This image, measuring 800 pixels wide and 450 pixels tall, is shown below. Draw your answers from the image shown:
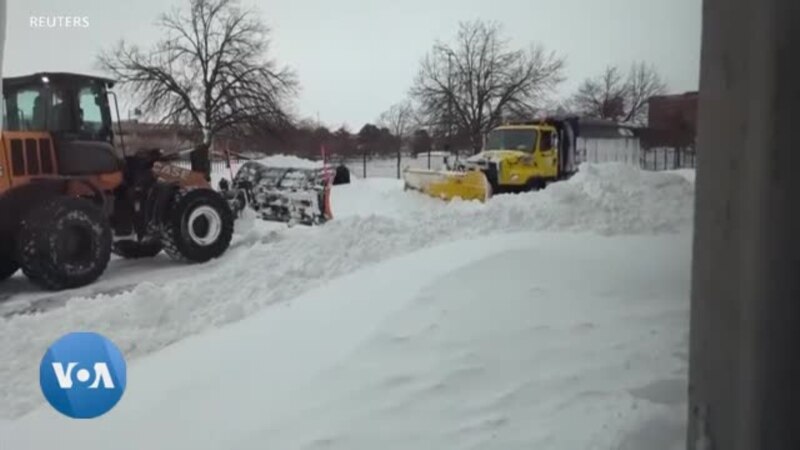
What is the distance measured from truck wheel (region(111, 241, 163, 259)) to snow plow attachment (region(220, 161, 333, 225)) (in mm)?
491

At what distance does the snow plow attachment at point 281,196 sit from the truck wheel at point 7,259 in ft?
2.95

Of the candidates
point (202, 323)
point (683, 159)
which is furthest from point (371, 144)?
point (202, 323)

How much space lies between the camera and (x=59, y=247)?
2.77 metres

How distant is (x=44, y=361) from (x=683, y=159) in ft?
4.45

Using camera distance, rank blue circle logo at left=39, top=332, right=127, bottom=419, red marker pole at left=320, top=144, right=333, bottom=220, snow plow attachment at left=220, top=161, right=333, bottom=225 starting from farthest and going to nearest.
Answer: snow plow attachment at left=220, top=161, right=333, bottom=225, red marker pole at left=320, top=144, right=333, bottom=220, blue circle logo at left=39, top=332, right=127, bottom=419

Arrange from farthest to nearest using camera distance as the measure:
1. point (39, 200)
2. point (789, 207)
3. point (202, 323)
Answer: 1. point (39, 200)
2. point (202, 323)
3. point (789, 207)

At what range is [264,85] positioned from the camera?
1484 millimetres

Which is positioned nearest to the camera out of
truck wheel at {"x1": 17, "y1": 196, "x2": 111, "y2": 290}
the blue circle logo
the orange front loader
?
the blue circle logo

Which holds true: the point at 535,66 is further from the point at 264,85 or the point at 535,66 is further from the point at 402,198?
the point at 402,198

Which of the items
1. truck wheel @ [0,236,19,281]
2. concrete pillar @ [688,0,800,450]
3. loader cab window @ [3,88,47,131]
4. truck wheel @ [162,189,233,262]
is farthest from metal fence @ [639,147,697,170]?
truck wheel @ [162,189,233,262]

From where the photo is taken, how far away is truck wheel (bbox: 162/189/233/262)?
12.4 feet

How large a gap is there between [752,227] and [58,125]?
3179mm

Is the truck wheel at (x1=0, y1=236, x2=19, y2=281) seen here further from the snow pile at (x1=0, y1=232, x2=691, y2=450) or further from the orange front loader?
the snow pile at (x1=0, y1=232, x2=691, y2=450)

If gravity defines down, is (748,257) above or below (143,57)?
below
